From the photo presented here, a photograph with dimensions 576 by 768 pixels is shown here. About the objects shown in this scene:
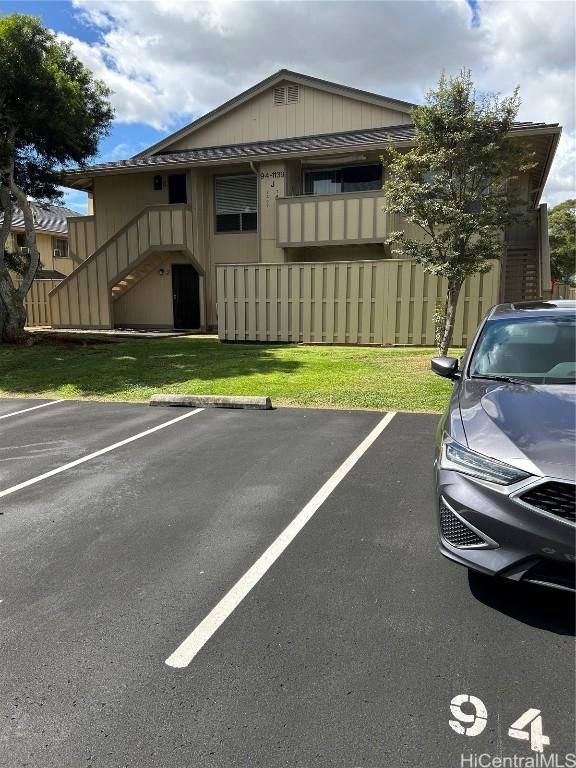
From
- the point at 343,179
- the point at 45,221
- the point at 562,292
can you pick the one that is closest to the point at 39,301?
the point at 45,221

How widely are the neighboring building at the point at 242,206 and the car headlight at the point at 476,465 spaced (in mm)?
12692

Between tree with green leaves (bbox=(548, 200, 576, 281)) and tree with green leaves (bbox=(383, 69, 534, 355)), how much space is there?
36059 mm

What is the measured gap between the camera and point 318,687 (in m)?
2.28

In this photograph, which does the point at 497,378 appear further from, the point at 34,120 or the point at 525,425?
the point at 34,120

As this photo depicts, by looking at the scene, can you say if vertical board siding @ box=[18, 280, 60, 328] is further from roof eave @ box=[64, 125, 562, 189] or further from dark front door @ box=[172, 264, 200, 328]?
dark front door @ box=[172, 264, 200, 328]

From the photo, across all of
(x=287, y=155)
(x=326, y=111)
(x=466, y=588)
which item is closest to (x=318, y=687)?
(x=466, y=588)

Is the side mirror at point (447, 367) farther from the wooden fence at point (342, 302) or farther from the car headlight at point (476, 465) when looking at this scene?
the wooden fence at point (342, 302)

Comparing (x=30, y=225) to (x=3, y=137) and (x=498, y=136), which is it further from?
(x=498, y=136)

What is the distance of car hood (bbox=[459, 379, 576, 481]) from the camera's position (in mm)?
2564

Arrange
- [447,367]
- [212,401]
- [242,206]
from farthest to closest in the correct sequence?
[242,206], [212,401], [447,367]

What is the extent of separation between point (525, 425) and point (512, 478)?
406 millimetres

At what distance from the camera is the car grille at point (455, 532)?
2674 mm

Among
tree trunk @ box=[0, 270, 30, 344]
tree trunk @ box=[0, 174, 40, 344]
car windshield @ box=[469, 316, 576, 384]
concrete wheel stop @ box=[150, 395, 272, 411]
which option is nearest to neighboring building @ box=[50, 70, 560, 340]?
tree trunk @ box=[0, 174, 40, 344]

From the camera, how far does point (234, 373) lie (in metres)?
10.4
